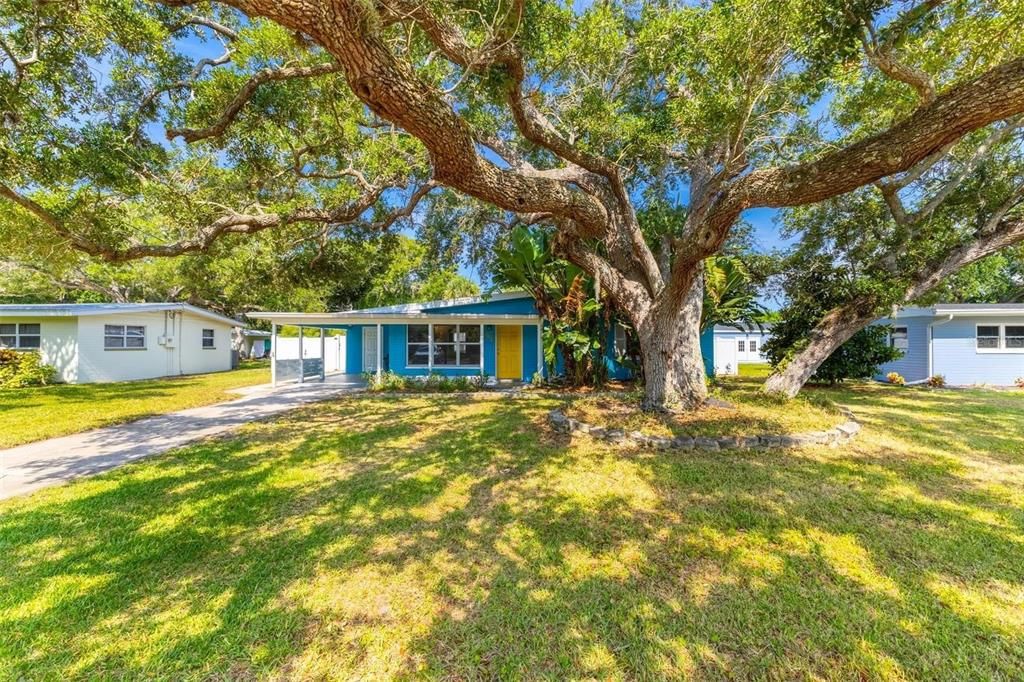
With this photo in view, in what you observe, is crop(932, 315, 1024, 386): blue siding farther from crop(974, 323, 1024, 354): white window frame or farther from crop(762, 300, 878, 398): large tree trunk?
crop(762, 300, 878, 398): large tree trunk

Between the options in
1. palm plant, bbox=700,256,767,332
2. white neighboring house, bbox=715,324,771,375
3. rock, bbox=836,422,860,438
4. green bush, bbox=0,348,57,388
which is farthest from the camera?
white neighboring house, bbox=715,324,771,375

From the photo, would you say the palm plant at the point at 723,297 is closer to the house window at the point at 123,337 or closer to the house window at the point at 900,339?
the house window at the point at 900,339

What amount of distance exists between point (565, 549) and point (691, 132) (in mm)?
7223

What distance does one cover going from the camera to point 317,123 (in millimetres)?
7891

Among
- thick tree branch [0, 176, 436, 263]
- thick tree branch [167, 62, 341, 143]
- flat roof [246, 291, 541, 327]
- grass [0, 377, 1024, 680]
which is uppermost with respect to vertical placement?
thick tree branch [167, 62, 341, 143]

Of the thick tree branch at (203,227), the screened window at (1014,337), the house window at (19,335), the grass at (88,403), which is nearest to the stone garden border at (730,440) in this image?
the thick tree branch at (203,227)

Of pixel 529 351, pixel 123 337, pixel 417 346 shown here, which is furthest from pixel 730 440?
pixel 123 337

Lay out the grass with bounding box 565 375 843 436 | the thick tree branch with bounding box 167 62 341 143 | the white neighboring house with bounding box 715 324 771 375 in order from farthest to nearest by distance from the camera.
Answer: the white neighboring house with bounding box 715 324 771 375 < the thick tree branch with bounding box 167 62 341 143 < the grass with bounding box 565 375 843 436

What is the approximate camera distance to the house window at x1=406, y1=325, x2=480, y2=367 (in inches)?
543

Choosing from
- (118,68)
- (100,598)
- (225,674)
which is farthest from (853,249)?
(118,68)

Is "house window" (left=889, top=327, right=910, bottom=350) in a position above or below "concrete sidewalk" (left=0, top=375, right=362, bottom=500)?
above

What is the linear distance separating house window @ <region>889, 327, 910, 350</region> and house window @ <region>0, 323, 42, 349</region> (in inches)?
1236

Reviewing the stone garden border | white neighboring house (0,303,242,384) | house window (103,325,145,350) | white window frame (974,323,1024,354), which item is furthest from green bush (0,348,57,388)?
white window frame (974,323,1024,354)

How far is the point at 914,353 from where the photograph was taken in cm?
1430
